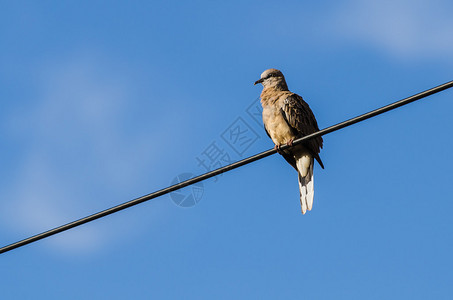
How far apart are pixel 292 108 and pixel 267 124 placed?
39cm

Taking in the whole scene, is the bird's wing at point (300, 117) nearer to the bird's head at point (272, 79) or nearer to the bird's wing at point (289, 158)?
the bird's wing at point (289, 158)

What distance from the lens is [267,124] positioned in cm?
809

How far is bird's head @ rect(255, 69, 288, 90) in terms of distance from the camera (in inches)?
342

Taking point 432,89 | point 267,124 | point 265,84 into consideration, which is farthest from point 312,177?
point 432,89

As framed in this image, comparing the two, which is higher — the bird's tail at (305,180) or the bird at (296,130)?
the bird at (296,130)

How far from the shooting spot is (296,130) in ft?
26.0

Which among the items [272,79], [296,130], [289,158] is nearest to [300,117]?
[296,130]

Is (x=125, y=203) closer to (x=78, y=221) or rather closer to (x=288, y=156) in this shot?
(x=78, y=221)

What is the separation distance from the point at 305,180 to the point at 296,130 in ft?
2.09

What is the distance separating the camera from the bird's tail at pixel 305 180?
7.80 metres

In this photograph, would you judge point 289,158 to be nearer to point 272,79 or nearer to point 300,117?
point 300,117

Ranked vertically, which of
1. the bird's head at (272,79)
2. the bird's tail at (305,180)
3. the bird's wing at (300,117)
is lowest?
Result: the bird's tail at (305,180)

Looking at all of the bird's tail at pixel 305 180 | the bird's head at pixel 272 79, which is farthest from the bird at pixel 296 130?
the bird's head at pixel 272 79

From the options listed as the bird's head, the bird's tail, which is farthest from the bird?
the bird's head
